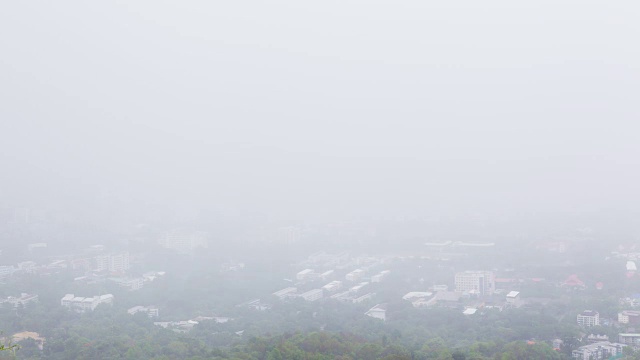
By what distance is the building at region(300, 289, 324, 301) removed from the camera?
9031mm

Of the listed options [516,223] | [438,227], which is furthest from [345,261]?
[516,223]

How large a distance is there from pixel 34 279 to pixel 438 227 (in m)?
7.61

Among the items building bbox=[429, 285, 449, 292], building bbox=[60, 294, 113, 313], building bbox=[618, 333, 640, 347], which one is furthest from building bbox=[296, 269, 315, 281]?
building bbox=[618, 333, 640, 347]

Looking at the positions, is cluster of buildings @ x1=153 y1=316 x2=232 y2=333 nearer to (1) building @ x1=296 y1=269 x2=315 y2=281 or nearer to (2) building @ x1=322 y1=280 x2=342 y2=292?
(2) building @ x1=322 y1=280 x2=342 y2=292

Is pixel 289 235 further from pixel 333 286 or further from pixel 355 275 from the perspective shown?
pixel 333 286

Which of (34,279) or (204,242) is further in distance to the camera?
(204,242)

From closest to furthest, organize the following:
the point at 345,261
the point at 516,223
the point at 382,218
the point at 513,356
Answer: the point at 513,356 < the point at 345,261 < the point at 516,223 < the point at 382,218

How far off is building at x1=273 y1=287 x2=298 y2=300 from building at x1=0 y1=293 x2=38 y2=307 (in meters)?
3.10

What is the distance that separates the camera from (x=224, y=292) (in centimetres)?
916

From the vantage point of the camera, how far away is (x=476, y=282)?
905 centimetres

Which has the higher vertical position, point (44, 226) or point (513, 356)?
point (44, 226)

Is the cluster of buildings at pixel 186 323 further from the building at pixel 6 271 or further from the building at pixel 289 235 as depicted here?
the building at pixel 289 235

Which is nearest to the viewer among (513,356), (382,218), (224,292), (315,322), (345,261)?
(513,356)

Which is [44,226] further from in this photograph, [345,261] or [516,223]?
[516,223]
